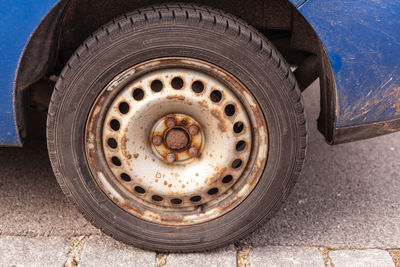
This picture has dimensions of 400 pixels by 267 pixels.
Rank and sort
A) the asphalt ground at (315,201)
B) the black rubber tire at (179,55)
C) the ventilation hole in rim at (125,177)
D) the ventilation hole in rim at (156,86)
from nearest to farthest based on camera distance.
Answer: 1. the black rubber tire at (179,55)
2. the ventilation hole in rim at (156,86)
3. the ventilation hole in rim at (125,177)
4. the asphalt ground at (315,201)

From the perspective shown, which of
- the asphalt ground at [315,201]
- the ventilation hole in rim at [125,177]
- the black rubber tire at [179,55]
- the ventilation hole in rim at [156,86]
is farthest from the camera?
the asphalt ground at [315,201]

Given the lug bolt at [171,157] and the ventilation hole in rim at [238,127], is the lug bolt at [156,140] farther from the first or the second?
the ventilation hole in rim at [238,127]

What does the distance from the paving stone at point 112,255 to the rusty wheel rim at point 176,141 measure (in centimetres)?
19

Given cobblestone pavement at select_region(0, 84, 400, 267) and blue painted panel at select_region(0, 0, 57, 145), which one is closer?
blue painted panel at select_region(0, 0, 57, 145)

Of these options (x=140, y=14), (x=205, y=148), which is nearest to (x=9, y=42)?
(x=140, y=14)

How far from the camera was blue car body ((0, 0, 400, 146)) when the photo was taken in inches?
72.0

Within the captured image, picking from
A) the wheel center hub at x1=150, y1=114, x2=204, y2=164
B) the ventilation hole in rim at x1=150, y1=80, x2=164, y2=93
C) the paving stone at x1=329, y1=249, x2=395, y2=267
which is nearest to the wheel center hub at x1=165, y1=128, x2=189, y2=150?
the wheel center hub at x1=150, y1=114, x2=204, y2=164

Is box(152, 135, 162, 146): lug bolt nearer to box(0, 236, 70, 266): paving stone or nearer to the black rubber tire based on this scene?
the black rubber tire

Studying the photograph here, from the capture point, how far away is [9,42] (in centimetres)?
186

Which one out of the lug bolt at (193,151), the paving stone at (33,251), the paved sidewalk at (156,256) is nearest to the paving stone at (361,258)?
the paved sidewalk at (156,256)

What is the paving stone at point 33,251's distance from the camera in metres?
2.12

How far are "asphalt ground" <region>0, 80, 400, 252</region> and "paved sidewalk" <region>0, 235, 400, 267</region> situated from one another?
60 mm

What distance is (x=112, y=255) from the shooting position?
218 cm

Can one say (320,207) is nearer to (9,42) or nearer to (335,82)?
(335,82)
